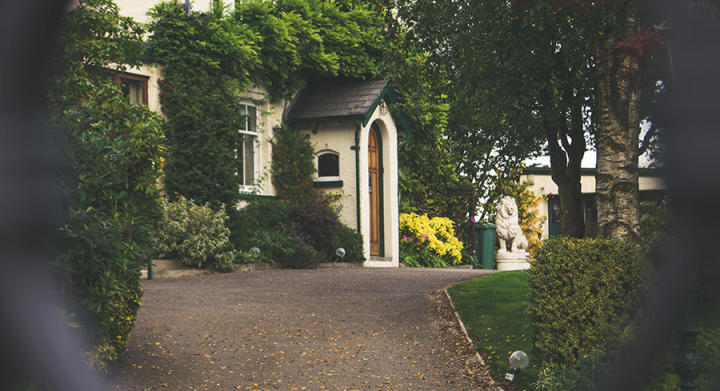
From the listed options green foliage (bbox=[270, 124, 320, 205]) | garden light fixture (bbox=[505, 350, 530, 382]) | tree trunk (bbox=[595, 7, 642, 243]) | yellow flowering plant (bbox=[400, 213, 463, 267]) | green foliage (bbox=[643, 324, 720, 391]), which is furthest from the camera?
yellow flowering plant (bbox=[400, 213, 463, 267])

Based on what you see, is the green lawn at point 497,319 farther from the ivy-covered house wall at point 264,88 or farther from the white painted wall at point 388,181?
the white painted wall at point 388,181

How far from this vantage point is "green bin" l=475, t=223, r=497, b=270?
19.8 m

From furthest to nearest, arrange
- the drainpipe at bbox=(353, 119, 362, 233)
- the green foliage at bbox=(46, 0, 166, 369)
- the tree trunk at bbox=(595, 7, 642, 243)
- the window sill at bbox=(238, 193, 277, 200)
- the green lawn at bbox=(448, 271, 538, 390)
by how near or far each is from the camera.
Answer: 1. the drainpipe at bbox=(353, 119, 362, 233)
2. the window sill at bbox=(238, 193, 277, 200)
3. the green lawn at bbox=(448, 271, 538, 390)
4. the tree trunk at bbox=(595, 7, 642, 243)
5. the green foliage at bbox=(46, 0, 166, 369)

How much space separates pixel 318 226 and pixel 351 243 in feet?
3.76

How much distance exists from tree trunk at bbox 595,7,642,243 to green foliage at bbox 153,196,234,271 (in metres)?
7.44

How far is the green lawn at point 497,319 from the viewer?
18.8 ft

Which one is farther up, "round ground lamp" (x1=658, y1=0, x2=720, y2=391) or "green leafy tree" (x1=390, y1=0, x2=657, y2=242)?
"green leafy tree" (x1=390, y1=0, x2=657, y2=242)

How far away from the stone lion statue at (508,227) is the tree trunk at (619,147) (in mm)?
13837

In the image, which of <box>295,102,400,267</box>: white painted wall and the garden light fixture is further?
<box>295,102,400,267</box>: white painted wall

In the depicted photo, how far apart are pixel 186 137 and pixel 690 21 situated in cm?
1187

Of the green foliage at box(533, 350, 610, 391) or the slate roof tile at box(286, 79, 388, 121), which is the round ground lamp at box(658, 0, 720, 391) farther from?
the slate roof tile at box(286, 79, 388, 121)

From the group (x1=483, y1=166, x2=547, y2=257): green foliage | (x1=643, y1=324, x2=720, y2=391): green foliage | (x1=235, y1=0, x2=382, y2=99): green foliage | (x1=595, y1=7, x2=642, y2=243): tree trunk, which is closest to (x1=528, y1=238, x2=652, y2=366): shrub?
(x1=643, y1=324, x2=720, y2=391): green foliage

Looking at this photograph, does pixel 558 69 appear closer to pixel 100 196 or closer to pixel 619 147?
pixel 619 147

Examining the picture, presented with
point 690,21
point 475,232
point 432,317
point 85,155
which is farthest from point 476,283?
point 475,232
